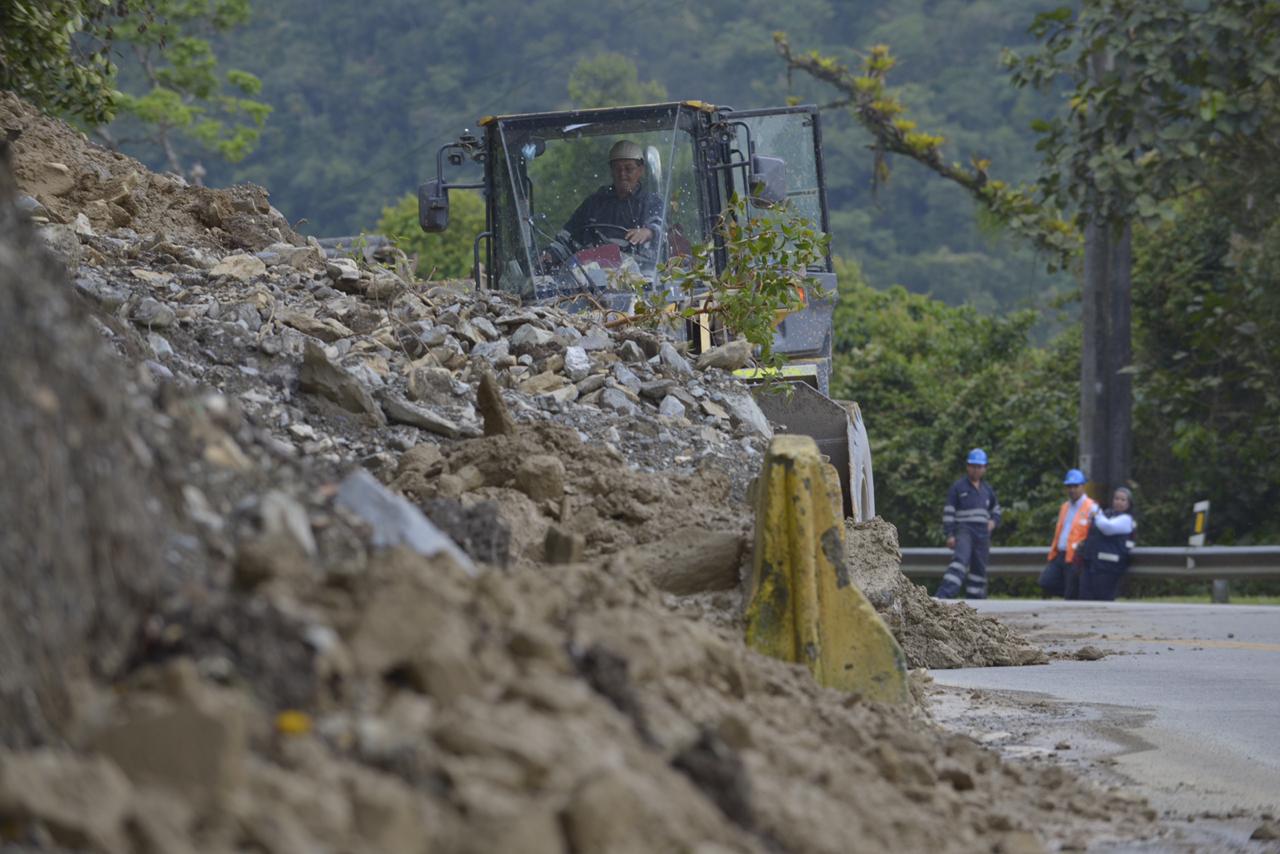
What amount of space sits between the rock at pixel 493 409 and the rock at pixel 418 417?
17.1 inches

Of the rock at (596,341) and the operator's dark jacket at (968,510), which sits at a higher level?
the rock at (596,341)

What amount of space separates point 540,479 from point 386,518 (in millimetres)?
2698

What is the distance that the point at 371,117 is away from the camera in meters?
81.7

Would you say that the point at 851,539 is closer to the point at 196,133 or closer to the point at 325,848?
the point at 325,848

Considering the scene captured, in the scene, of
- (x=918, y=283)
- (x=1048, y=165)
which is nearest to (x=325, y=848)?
(x=1048, y=165)

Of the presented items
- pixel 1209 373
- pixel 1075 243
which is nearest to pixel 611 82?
pixel 1075 243

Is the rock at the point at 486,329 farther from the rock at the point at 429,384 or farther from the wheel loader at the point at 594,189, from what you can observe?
the wheel loader at the point at 594,189

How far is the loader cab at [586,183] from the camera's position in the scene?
41.1 feet

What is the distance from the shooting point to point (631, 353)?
1006cm

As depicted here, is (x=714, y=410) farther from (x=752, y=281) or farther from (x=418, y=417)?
(x=418, y=417)

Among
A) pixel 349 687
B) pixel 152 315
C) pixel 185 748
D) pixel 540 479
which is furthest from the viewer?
pixel 152 315

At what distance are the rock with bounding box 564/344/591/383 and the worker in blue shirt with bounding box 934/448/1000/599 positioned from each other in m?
10.2

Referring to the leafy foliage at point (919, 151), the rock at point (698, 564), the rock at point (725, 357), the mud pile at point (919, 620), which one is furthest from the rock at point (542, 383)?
the leafy foliage at point (919, 151)

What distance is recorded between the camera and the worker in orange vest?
1945cm
